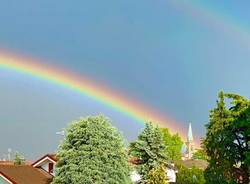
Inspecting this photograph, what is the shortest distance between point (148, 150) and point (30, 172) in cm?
1230

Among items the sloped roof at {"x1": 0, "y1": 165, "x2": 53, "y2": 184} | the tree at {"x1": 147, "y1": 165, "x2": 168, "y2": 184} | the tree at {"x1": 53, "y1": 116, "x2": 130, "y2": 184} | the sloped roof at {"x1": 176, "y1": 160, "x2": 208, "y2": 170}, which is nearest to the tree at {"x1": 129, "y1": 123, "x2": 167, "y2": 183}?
the tree at {"x1": 147, "y1": 165, "x2": 168, "y2": 184}

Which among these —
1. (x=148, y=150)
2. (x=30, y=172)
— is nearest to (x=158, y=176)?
(x=148, y=150)

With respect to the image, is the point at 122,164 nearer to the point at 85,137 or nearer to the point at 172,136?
the point at 85,137

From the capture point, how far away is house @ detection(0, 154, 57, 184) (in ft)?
166

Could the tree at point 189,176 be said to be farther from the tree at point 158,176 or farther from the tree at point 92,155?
the tree at point 92,155

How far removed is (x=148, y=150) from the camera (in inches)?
2116

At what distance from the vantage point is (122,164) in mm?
44688

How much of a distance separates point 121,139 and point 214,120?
7.83 metres

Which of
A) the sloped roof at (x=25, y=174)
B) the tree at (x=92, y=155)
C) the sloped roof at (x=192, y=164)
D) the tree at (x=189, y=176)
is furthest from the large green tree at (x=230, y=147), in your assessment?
the sloped roof at (x=192, y=164)

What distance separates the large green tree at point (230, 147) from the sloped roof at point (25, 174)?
1856 cm

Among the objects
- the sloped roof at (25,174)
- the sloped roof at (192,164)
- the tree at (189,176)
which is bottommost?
the sloped roof at (25,174)

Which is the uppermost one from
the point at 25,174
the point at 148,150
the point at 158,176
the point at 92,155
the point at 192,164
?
the point at 192,164

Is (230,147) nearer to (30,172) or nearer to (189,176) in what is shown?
(30,172)

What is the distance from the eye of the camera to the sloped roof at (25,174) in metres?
51.3
